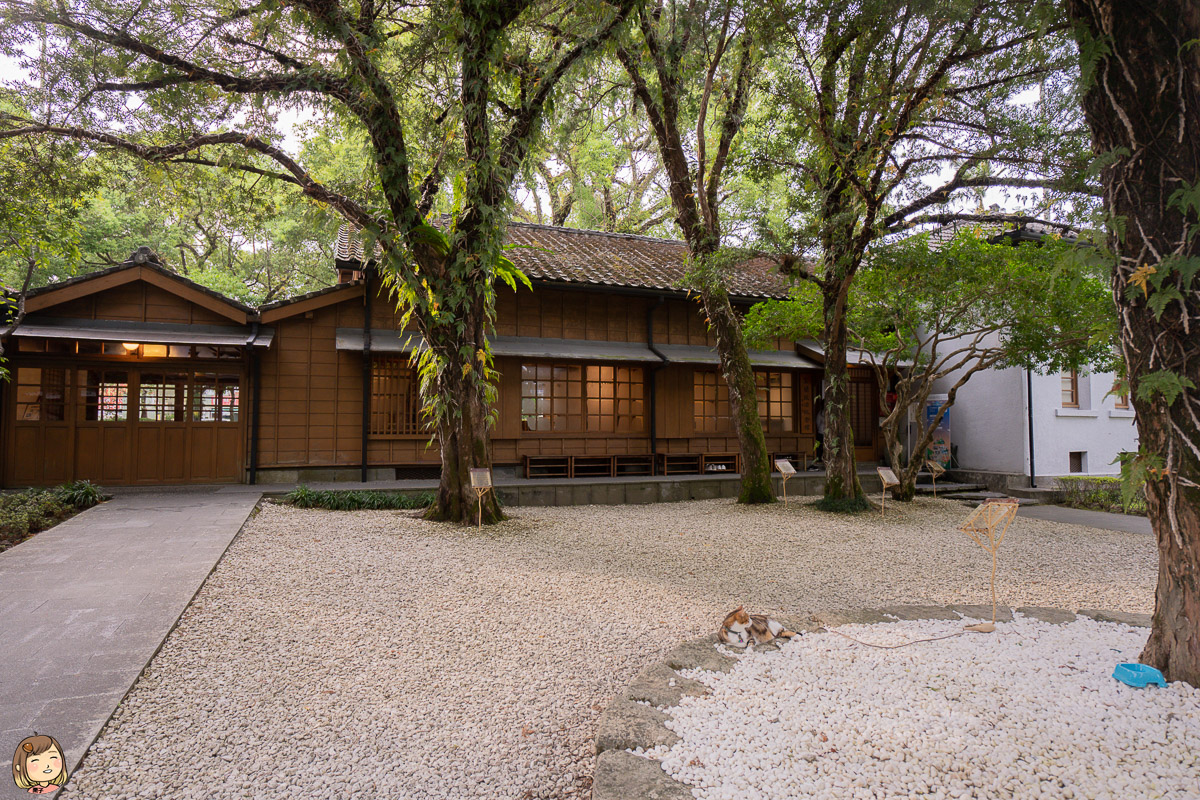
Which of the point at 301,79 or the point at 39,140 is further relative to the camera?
the point at 39,140

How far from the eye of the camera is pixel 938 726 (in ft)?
7.70

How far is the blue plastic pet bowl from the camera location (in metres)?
2.56

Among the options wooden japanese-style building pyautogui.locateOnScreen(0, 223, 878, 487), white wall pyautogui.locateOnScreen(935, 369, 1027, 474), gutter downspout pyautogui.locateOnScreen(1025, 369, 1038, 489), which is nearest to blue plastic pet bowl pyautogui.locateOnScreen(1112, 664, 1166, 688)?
wooden japanese-style building pyautogui.locateOnScreen(0, 223, 878, 487)

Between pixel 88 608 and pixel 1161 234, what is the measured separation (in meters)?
5.85

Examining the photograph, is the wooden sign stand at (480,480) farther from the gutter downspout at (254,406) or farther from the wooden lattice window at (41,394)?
the wooden lattice window at (41,394)

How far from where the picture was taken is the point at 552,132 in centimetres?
859

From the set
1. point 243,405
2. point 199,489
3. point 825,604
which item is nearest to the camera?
point 825,604

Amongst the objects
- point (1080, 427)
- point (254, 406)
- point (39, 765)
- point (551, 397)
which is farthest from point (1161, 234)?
point (1080, 427)

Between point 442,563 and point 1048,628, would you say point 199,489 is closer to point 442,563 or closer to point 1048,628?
point 442,563

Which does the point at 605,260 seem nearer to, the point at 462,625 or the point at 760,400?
the point at 760,400

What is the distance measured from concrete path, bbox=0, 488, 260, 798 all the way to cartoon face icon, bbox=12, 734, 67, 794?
0.10ft

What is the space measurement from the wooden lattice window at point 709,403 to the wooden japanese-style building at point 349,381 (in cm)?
3

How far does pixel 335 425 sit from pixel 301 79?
5.54m

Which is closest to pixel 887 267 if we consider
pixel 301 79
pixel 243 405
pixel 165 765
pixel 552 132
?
pixel 552 132
